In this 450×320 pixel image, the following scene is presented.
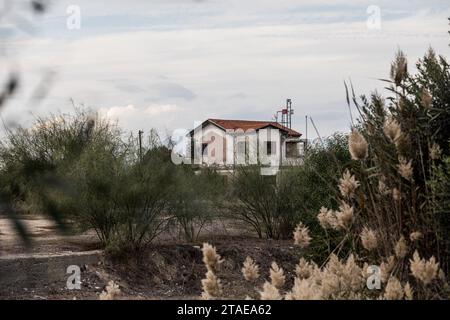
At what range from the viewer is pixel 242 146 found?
71.8 feet

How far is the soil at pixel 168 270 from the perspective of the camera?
41.8ft

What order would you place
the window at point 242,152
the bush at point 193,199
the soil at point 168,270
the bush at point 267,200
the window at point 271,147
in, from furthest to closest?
1. the window at point 271,147
2. the window at point 242,152
3. the bush at point 267,200
4. the bush at point 193,199
5. the soil at point 168,270

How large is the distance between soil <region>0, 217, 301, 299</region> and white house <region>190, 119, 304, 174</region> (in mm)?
2927

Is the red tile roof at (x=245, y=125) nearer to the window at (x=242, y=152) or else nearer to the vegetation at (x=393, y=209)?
the window at (x=242, y=152)

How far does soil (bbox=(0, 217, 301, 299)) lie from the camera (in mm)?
12750

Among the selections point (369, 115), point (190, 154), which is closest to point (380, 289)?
point (369, 115)

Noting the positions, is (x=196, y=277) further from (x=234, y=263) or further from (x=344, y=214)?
(x=344, y=214)

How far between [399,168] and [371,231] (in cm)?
49

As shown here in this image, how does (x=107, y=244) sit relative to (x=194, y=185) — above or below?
below

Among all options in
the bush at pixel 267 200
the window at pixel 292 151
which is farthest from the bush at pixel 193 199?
the window at pixel 292 151

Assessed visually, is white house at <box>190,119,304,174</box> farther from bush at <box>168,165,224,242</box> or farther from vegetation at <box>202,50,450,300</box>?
vegetation at <box>202,50,450,300</box>

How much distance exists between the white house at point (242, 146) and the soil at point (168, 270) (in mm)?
2927

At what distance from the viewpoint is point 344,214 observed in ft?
16.8

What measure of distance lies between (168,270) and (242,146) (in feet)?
23.5
